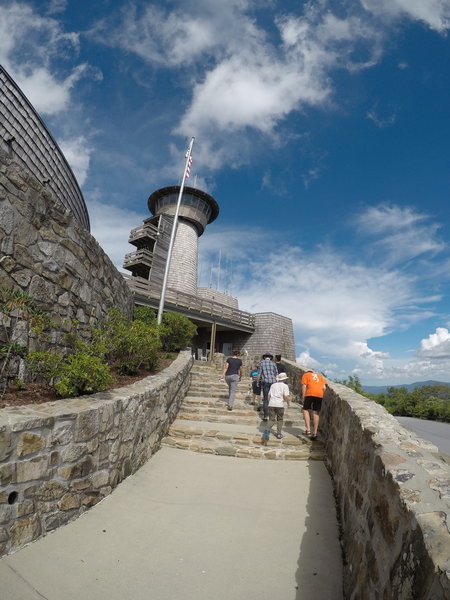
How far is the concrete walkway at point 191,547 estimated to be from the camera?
2260 millimetres

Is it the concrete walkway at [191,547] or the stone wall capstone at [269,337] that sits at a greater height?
the stone wall capstone at [269,337]

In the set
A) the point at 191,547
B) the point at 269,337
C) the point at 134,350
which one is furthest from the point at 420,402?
the point at 191,547

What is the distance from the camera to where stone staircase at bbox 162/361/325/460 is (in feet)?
16.7

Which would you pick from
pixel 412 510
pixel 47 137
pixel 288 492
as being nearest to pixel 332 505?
pixel 288 492

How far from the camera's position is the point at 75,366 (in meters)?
3.79

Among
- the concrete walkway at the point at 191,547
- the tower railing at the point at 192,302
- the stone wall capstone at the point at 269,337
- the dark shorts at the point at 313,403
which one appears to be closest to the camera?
the concrete walkway at the point at 191,547

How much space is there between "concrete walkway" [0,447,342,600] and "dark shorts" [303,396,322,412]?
66.4 inches

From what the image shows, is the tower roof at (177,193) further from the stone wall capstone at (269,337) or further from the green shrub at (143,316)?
the green shrub at (143,316)

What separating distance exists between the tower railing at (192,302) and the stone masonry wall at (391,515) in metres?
14.2

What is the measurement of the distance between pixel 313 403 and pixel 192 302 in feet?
47.6

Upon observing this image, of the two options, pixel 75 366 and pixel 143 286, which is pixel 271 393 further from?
pixel 143 286

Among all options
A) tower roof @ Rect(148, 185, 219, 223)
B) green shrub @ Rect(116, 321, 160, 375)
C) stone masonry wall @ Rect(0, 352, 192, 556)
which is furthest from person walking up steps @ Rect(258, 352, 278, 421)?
tower roof @ Rect(148, 185, 219, 223)

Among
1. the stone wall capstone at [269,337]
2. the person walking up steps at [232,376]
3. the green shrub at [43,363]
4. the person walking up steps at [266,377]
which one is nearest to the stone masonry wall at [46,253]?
the green shrub at [43,363]

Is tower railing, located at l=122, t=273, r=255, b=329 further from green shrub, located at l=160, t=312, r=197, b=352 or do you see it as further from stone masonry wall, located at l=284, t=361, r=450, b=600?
stone masonry wall, located at l=284, t=361, r=450, b=600
